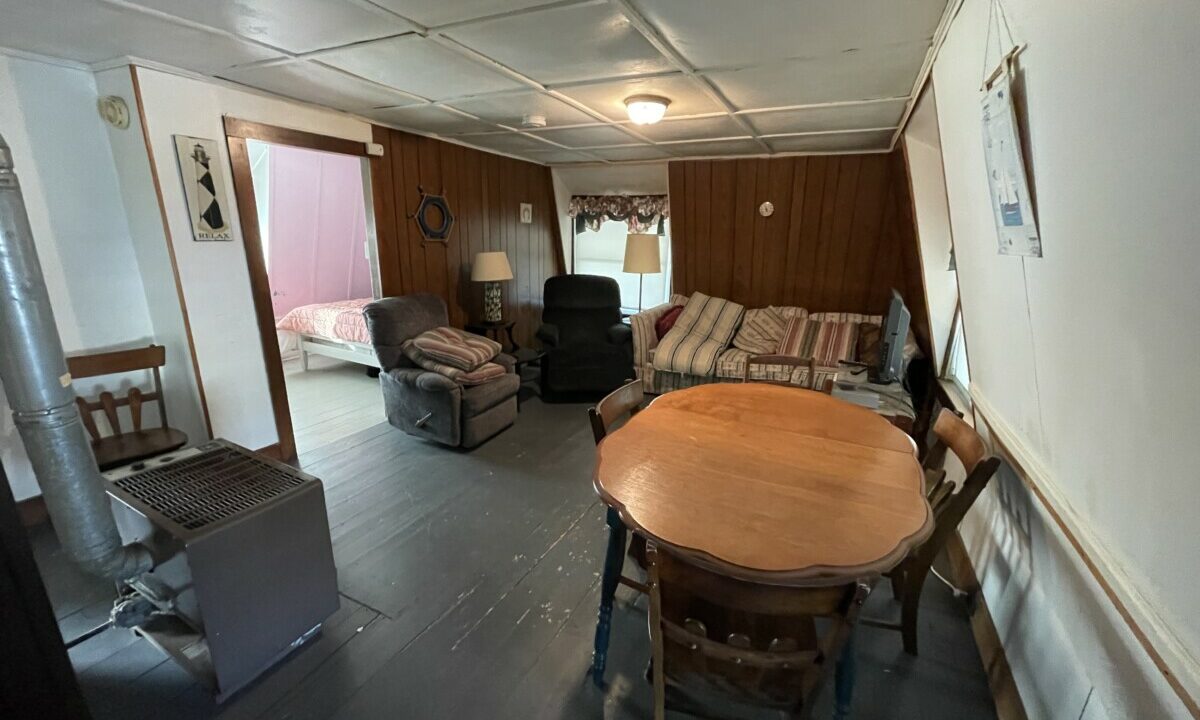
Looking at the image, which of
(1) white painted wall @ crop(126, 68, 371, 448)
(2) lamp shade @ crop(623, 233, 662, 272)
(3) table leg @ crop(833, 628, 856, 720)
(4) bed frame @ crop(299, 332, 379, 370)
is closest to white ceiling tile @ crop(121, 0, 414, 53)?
(1) white painted wall @ crop(126, 68, 371, 448)

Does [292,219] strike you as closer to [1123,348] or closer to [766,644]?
[766,644]

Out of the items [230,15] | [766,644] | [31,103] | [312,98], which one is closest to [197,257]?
[31,103]

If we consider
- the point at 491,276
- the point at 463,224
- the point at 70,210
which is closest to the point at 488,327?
the point at 491,276

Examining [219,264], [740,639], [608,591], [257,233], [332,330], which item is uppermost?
[257,233]

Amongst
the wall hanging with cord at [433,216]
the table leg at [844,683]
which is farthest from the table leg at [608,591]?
the wall hanging with cord at [433,216]

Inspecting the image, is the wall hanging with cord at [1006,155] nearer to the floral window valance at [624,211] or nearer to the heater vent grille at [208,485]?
the heater vent grille at [208,485]

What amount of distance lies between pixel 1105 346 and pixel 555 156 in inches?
180

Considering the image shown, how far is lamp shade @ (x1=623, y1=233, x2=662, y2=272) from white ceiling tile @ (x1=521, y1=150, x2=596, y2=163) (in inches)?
36.2

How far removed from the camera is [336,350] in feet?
16.1

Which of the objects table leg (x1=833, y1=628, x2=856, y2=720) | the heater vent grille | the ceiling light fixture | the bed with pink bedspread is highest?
the ceiling light fixture

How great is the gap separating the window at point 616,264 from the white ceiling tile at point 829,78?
286cm

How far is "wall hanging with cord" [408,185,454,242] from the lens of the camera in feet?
13.0

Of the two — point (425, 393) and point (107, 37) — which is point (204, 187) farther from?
point (425, 393)

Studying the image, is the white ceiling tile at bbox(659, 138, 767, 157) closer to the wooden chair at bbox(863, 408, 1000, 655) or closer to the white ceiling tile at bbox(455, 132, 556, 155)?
the white ceiling tile at bbox(455, 132, 556, 155)
